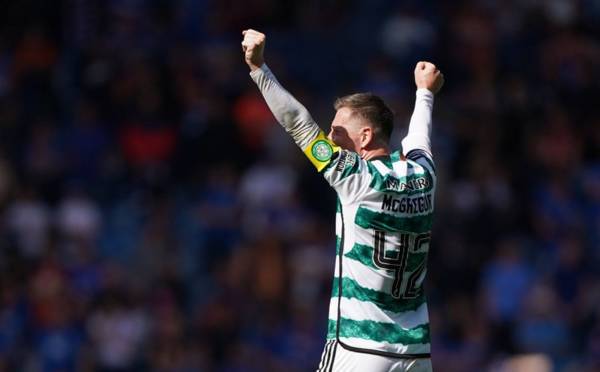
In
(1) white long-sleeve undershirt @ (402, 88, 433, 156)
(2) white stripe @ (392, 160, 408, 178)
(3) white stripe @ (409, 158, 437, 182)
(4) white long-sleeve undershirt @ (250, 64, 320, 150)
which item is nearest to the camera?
(4) white long-sleeve undershirt @ (250, 64, 320, 150)

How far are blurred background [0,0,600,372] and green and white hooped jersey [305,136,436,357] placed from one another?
6368 mm

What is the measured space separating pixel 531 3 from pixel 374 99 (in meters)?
10.8

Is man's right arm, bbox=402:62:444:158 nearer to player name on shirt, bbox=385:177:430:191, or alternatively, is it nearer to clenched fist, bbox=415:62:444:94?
clenched fist, bbox=415:62:444:94

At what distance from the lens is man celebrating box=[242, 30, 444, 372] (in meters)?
6.67

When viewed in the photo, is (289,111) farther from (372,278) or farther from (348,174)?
(372,278)

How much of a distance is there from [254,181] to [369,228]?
8.52 m

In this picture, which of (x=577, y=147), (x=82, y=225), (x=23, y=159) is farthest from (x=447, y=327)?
(x=23, y=159)

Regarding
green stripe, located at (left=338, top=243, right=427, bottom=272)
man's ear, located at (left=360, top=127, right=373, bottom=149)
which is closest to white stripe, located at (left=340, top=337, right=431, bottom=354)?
green stripe, located at (left=338, top=243, right=427, bottom=272)

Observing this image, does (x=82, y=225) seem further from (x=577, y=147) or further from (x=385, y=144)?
(x=385, y=144)

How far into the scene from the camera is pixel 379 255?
22.3 ft

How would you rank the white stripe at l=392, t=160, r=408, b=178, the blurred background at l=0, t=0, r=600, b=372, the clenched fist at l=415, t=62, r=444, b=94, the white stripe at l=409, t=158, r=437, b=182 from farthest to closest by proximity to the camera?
the blurred background at l=0, t=0, r=600, b=372 → the clenched fist at l=415, t=62, r=444, b=94 → the white stripe at l=409, t=158, r=437, b=182 → the white stripe at l=392, t=160, r=408, b=178

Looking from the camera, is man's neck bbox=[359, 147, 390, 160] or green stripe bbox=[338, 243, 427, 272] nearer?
green stripe bbox=[338, 243, 427, 272]

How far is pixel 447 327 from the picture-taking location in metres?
14.2

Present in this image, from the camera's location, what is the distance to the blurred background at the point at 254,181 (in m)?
14.2
